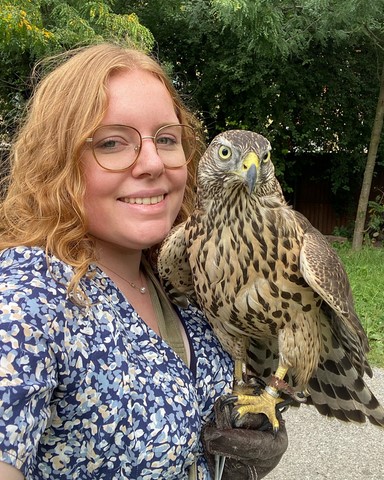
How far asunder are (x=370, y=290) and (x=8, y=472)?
634 cm

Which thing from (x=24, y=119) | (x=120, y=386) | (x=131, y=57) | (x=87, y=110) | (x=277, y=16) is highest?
(x=277, y=16)

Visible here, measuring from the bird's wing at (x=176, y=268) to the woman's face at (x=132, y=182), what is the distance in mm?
522

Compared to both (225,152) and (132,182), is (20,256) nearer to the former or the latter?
(132,182)

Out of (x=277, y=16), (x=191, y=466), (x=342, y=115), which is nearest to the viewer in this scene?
(x=191, y=466)

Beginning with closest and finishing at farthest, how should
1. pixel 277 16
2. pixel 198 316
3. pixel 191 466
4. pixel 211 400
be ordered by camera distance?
pixel 191 466 → pixel 211 400 → pixel 198 316 → pixel 277 16

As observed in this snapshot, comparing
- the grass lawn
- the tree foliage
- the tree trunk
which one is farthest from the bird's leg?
the tree trunk

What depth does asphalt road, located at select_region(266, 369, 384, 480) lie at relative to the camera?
3.68 meters

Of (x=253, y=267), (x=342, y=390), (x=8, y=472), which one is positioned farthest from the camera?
(x=342, y=390)

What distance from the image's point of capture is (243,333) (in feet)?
6.93

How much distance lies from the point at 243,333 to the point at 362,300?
192 inches

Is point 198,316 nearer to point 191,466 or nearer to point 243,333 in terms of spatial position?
point 243,333

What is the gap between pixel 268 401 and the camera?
2.15 meters

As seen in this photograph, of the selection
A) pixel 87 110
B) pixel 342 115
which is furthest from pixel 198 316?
pixel 342 115

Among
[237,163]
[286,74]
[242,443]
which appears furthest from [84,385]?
[286,74]
